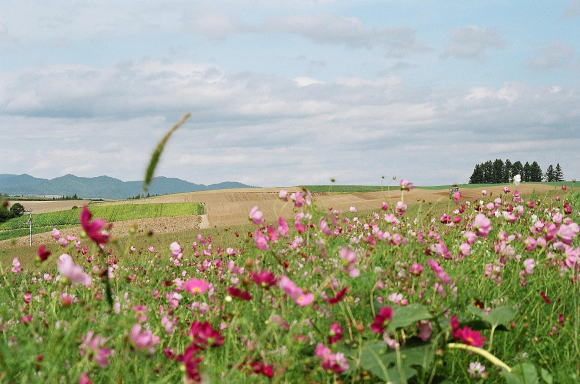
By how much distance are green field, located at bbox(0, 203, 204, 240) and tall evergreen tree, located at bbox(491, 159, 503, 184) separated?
69.5 meters

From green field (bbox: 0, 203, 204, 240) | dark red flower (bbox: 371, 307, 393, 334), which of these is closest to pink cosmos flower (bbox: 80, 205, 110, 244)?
dark red flower (bbox: 371, 307, 393, 334)

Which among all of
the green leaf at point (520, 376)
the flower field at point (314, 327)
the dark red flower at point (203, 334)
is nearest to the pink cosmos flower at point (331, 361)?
the flower field at point (314, 327)

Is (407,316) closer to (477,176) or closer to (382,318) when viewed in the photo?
(382,318)

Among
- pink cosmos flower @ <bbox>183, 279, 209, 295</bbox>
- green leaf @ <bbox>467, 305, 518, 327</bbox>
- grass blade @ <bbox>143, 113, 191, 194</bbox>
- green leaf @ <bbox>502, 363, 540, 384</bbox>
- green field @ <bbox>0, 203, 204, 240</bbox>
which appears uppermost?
grass blade @ <bbox>143, 113, 191, 194</bbox>

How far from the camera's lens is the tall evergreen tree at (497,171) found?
102 meters

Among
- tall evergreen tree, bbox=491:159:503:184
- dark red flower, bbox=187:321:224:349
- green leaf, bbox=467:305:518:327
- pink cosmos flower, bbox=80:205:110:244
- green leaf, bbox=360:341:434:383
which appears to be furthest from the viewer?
tall evergreen tree, bbox=491:159:503:184

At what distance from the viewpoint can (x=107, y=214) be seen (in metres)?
50.4

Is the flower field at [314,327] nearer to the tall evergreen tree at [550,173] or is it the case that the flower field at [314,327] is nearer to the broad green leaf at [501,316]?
the broad green leaf at [501,316]

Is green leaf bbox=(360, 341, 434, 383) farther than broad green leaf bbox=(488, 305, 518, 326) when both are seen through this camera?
No

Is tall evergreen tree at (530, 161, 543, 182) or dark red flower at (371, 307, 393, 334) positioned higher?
tall evergreen tree at (530, 161, 543, 182)

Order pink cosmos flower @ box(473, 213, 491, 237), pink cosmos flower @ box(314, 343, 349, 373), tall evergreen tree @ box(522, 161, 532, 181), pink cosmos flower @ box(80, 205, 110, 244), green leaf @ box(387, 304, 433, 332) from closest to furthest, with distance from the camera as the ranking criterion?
pink cosmos flower @ box(80, 205, 110, 244)
pink cosmos flower @ box(314, 343, 349, 373)
green leaf @ box(387, 304, 433, 332)
pink cosmos flower @ box(473, 213, 491, 237)
tall evergreen tree @ box(522, 161, 532, 181)

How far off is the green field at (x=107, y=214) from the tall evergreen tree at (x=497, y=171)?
69.5 m

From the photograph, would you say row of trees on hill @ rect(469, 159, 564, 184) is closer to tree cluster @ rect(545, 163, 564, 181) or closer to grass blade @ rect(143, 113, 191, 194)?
tree cluster @ rect(545, 163, 564, 181)

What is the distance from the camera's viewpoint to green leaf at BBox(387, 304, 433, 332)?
271 cm
